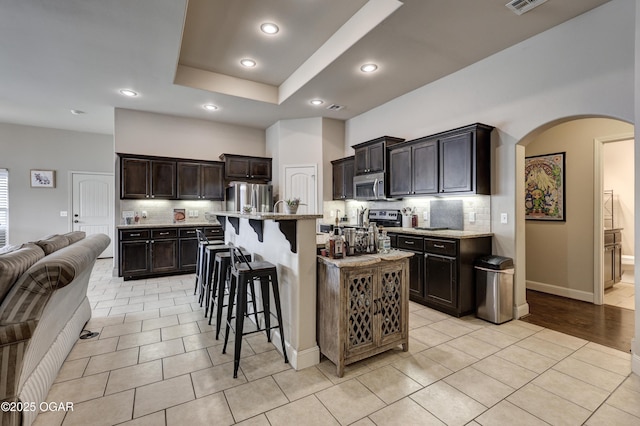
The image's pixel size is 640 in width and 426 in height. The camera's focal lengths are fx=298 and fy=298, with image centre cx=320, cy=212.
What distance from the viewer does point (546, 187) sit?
4.50 meters

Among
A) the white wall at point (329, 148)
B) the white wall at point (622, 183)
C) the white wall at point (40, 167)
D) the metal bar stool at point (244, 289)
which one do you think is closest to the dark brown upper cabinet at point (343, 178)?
the white wall at point (329, 148)

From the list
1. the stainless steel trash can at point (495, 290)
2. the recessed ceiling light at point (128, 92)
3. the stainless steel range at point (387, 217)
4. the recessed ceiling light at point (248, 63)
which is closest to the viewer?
the stainless steel trash can at point (495, 290)

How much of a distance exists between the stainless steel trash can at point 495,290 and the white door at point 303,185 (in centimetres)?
349

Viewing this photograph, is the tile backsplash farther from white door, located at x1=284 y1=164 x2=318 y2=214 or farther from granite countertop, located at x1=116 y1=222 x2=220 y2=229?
white door, located at x1=284 y1=164 x2=318 y2=214

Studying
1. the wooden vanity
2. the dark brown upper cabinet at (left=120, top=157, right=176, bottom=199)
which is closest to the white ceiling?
the dark brown upper cabinet at (left=120, top=157, right=176, bottom=199)

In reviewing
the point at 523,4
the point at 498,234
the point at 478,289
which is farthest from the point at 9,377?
the point at 523,4

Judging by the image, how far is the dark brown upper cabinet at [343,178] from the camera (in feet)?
19.0

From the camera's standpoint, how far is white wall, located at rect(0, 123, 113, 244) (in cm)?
661

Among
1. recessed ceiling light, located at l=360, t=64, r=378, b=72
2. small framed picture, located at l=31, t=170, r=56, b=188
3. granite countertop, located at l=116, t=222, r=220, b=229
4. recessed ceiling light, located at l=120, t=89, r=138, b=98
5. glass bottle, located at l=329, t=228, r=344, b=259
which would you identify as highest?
recessed ceiling light, located at l=120, t=89, r=138, b=98

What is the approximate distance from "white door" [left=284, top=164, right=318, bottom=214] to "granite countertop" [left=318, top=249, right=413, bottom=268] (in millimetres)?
3672

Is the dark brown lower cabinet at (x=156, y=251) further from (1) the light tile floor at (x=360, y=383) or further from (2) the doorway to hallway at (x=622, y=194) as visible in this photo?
(2) the doorway to hallway at (x=622, y=194)

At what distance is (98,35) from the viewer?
3.18 metres

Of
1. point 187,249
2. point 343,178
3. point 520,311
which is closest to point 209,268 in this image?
point 187,249

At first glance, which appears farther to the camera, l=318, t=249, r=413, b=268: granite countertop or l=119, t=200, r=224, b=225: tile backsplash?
l=119, t=200, r=224, b=225: tile backsplash
